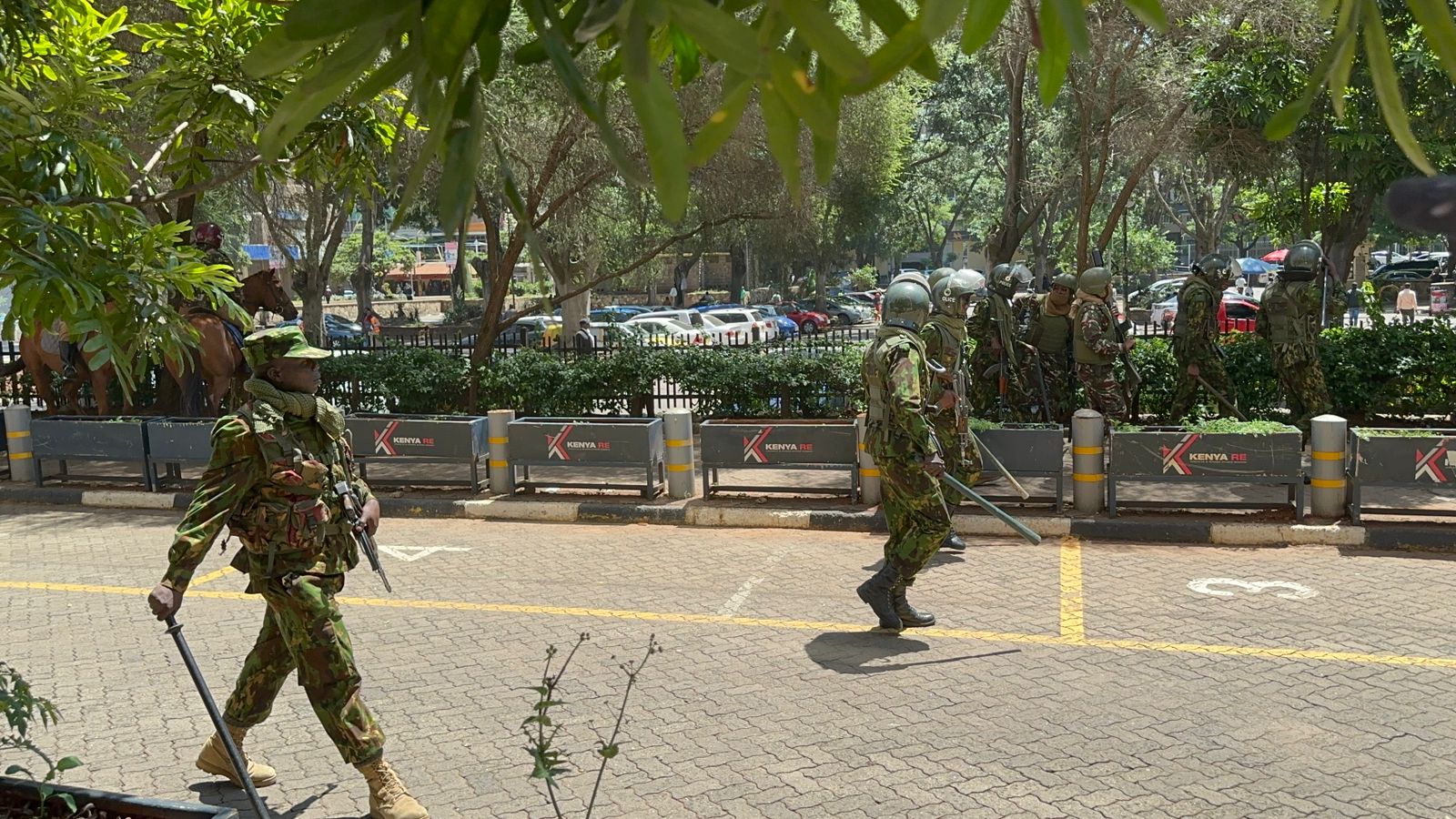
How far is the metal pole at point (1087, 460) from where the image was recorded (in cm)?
1038

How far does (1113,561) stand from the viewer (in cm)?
923

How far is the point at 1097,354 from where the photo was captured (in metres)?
12.3

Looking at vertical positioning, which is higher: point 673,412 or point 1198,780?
point 673,412

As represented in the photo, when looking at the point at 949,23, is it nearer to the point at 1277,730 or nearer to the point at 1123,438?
the point at 1277,730

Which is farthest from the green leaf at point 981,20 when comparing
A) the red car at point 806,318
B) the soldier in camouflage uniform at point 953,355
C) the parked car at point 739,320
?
the red car at point 806,318

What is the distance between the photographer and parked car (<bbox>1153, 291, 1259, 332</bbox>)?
974 inches

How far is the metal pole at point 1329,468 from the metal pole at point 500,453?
7.01 m

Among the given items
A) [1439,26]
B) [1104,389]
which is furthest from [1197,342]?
[1439,26]

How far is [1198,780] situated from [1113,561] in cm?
414

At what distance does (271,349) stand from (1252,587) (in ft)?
21.1

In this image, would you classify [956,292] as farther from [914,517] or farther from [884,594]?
[884,594]

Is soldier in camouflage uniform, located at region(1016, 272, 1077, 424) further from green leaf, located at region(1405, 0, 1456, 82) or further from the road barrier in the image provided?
green leaf, located at region(1405, 0, 1456, 82)

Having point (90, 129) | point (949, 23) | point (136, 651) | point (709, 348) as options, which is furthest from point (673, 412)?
point (949, 23)

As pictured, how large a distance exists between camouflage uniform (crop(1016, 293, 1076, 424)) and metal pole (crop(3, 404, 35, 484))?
10718 millimetres
